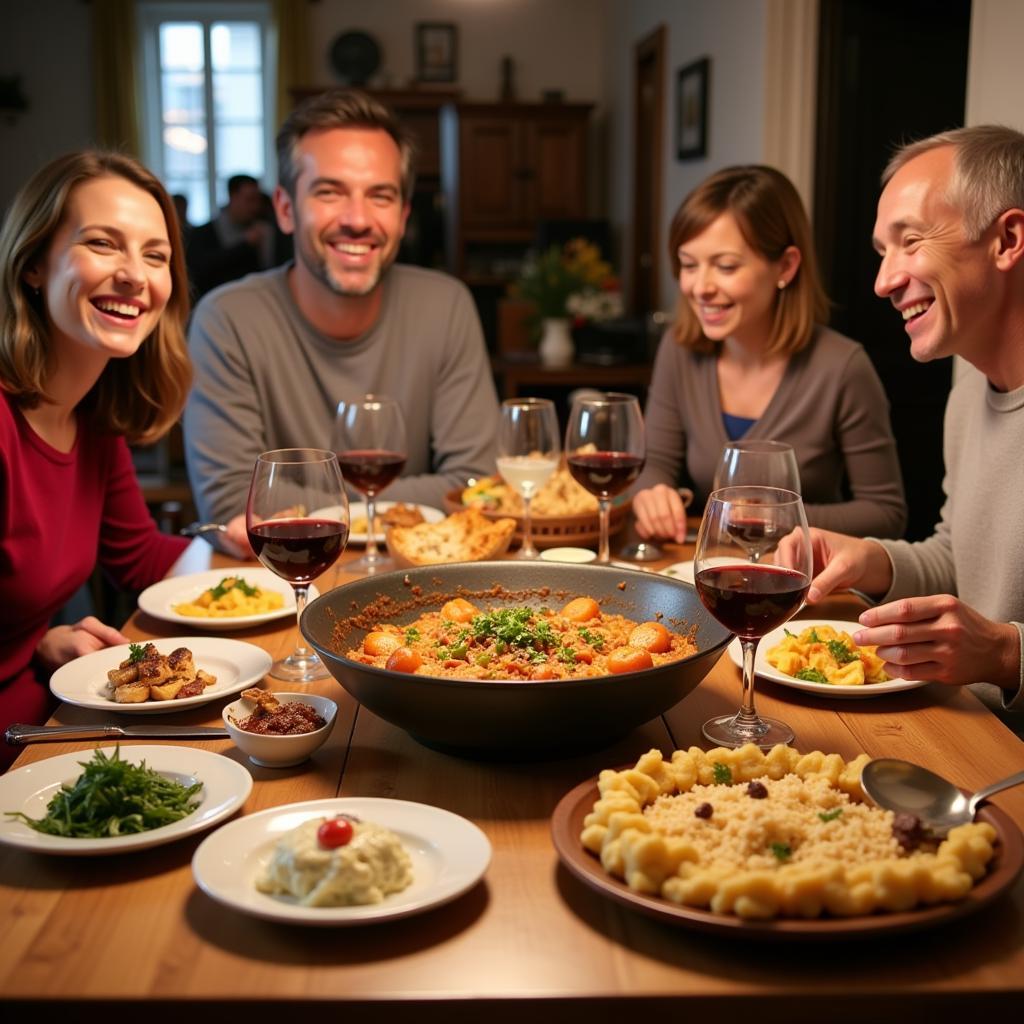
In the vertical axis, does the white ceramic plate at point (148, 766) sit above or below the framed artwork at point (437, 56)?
below

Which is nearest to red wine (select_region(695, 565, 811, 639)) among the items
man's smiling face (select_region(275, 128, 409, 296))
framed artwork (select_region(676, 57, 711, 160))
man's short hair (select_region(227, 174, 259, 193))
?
man's smiling face (select_region(275, 128, 409, 296))

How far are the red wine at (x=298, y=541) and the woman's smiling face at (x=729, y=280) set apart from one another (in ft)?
4.70

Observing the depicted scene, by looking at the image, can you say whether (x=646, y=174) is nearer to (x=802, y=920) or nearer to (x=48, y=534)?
(x=48, y=534)

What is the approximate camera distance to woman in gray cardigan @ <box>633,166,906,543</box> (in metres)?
2.51

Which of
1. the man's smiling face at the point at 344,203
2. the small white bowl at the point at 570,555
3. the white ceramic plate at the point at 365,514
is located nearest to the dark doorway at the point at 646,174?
the man's smiling face at the point at 344,203

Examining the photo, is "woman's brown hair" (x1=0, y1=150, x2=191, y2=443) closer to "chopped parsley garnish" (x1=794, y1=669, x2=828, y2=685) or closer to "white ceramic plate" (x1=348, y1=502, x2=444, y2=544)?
"white ceramic plate" (x1=348, y1=502, x2=444, y2=544)

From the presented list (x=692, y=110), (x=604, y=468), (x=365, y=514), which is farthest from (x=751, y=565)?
(x=692, y=110)

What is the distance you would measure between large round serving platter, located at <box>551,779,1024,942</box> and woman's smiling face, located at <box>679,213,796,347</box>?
1787mm

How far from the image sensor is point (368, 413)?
195cm

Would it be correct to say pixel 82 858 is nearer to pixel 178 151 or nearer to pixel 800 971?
pixel 800 971

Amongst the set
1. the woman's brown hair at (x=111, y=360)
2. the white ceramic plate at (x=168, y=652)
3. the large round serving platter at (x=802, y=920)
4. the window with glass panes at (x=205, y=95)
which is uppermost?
the window with glass panes at (x=205, y=95)

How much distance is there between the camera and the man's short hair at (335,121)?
2.74 metres

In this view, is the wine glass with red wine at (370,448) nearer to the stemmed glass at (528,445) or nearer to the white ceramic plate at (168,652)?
the stemmed glass at (528,445)

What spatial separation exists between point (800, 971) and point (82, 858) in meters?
0.58
